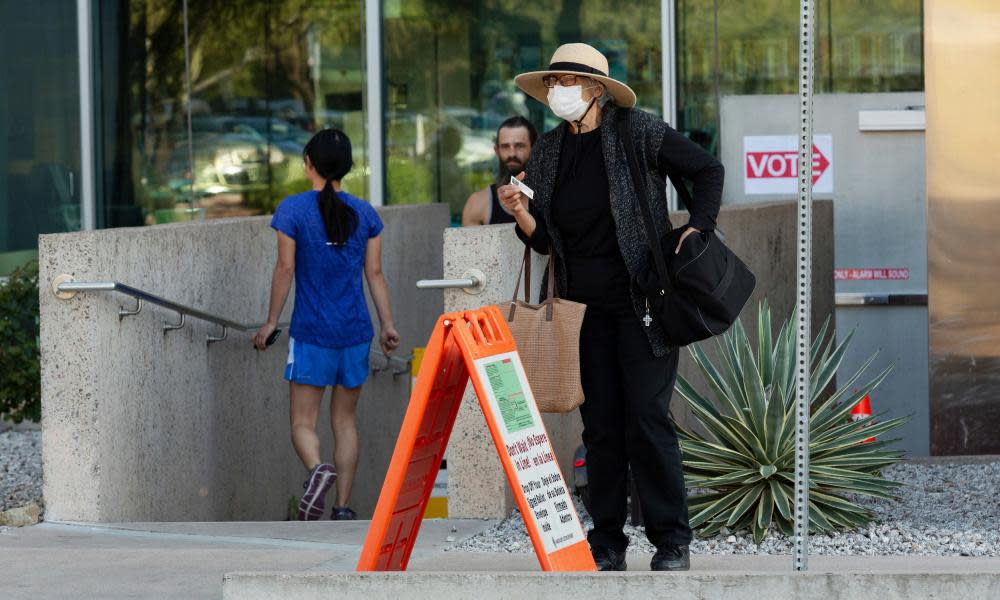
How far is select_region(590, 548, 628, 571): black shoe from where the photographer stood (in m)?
5.46

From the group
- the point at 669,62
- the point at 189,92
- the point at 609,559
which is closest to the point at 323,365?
the point at 609,559

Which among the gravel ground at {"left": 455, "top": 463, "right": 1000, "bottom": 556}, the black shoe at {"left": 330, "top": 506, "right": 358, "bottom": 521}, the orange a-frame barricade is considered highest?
the orange a-frame barricade

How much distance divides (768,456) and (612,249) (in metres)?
1.67

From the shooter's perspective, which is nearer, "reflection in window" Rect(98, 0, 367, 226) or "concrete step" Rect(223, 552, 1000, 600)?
"concrete step" Rect(223, 552, 1000, 600)

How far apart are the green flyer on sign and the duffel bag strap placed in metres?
0.54

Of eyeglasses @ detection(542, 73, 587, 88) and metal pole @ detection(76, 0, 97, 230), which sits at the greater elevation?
metal pole @ detection(76, 0, 97, 230)

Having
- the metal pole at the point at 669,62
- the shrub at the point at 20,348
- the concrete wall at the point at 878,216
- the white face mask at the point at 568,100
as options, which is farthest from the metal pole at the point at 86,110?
the white face mask at the point at 568,100

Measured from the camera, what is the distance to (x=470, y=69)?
12.9m

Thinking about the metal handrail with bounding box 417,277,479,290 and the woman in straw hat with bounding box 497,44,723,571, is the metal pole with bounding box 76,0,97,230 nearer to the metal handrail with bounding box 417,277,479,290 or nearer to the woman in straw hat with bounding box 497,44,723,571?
the metal handrail with bounding box 417,277,479,290

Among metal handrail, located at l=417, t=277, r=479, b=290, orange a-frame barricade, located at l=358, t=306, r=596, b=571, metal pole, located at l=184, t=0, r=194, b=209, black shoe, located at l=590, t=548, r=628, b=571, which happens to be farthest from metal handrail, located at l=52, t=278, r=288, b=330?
metal pole, located at l=184, t=0, r=194, b=209

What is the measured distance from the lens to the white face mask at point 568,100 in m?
5.29

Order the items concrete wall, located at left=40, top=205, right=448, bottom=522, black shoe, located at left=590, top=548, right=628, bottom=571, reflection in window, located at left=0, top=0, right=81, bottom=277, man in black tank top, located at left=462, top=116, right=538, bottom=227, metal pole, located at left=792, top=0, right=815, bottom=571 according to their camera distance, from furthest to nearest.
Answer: reflection in window, located at left=0, top=0, right=81, bottom=277, man in black tank top, located at left=462, top=116, right=538, bottom=227, concrete wall, located at left=40, top=205, right=448, bottom=522, black shoe, located at left=590, top=548, right=628, bottom=571, metal pole, located at left=792, top=0, right=815, bottom=571

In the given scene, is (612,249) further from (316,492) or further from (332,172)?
(316,492)

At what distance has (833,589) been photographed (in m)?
4.59
